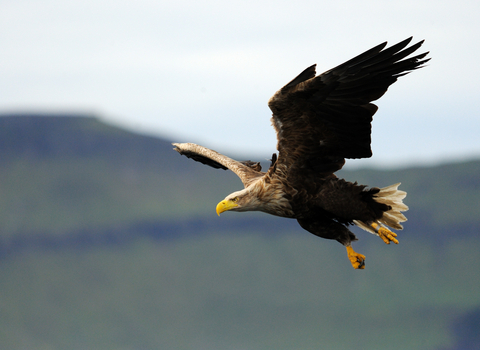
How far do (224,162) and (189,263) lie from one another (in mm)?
139995

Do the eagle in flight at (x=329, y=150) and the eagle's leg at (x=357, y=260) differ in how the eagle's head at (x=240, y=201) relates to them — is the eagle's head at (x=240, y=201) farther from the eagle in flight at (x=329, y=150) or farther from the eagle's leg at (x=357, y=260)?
the eagle's leg at (x=357, y=260)

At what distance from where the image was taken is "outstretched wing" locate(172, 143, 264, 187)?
1061 cm

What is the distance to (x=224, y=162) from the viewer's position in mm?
11492

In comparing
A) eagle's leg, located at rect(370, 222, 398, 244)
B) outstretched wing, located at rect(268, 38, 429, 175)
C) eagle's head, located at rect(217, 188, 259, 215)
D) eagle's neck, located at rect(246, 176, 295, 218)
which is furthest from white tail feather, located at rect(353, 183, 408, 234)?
eagle's head, located at rect(217, 188, 259, 215)

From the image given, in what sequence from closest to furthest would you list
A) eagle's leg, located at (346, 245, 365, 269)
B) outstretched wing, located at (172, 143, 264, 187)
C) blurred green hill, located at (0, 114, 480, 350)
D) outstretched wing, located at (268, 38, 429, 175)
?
outstretched wing, located at (268, 38, 429, 175)
eagle's leg, located at (346, 245, 365, 269)
outstretched wing, located at (172, 143, 264, 187)
blurred green hill, located at (0, 114, 480, 350)

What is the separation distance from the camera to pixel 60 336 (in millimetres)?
128125

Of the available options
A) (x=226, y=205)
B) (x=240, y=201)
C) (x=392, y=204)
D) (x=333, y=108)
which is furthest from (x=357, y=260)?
(x=333, y=108)

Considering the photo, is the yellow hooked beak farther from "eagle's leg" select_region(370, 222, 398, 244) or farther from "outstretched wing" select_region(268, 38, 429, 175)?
"eagle's leg" select_region(370, 222, 398, 244)

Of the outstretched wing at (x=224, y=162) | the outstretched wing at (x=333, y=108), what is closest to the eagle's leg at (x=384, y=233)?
the outstretched wing at (x=333, y=108)

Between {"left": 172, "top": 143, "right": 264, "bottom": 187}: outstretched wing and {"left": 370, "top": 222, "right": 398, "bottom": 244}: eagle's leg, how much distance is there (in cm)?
208

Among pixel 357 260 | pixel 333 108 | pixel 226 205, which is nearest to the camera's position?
pixel 333 108

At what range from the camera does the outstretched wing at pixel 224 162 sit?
1061cm

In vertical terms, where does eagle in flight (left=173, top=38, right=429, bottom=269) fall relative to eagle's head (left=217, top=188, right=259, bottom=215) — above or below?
above

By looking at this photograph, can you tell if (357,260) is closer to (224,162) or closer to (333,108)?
(333,108)
